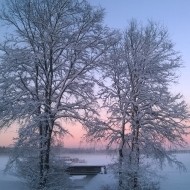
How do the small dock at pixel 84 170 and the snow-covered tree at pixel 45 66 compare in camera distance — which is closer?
the snow-covered tree at pixel 45 66

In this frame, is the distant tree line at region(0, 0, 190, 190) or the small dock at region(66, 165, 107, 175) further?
the small dock at region(66, 165, 107, 175)

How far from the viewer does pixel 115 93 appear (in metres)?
19.9

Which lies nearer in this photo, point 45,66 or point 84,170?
point 45,66

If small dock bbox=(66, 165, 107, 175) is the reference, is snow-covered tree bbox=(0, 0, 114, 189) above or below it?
above

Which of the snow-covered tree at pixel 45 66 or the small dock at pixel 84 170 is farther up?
the snow-covered tree at pixel 45 66

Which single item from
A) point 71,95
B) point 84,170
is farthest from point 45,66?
point 84,170

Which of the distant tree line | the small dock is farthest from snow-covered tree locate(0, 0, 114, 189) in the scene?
the small dock

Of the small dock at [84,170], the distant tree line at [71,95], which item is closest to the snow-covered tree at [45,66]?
the distant tree line at [71,95]

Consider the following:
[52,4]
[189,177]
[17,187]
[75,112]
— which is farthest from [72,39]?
[189,177]

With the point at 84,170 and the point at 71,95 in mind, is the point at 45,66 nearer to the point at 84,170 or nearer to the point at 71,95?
the point at 71,95

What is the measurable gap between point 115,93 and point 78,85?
354 cm

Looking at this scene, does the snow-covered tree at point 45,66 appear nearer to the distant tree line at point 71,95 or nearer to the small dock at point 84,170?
the distant tree line at point 71,95

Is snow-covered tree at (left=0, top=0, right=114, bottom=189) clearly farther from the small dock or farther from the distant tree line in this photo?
the small dock

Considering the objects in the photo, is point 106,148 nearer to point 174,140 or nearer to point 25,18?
point 174,140
